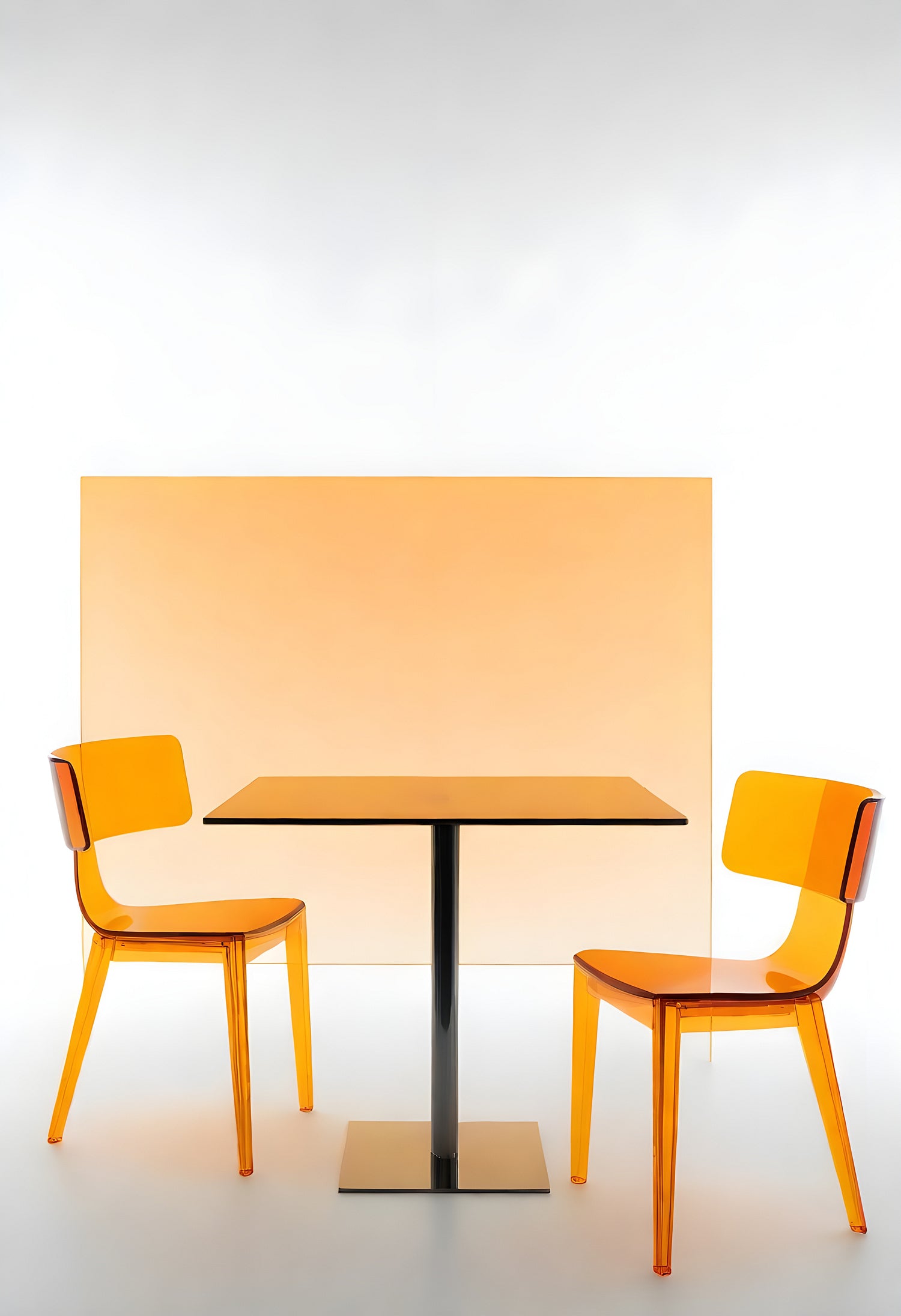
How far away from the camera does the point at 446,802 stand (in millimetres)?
2242

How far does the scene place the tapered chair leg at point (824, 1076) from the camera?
2053 millimetres

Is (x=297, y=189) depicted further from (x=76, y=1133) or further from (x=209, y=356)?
(x=76, y=1133)

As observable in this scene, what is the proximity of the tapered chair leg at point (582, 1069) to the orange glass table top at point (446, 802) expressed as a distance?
1.37 feet

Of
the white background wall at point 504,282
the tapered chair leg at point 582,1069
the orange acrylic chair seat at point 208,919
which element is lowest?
the tapered chair leg at point 582,1069

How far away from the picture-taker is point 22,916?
4070 mm

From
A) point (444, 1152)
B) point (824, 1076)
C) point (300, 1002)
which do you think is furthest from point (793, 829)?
point (300, 1002)

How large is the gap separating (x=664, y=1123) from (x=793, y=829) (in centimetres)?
74

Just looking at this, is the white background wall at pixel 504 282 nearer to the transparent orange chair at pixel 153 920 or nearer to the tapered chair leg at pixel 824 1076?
the transparent orange chair at pixel 153 920

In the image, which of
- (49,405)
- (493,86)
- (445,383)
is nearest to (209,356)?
(49,405)

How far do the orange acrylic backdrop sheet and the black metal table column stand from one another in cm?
152

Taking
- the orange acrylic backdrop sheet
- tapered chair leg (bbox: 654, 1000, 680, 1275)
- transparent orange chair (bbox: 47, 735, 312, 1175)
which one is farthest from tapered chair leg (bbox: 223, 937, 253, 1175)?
the orange acrylic backdrop sheet

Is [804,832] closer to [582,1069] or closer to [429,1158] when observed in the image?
[582,1069]

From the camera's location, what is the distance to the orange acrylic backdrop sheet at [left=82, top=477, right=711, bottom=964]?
3.79 meters

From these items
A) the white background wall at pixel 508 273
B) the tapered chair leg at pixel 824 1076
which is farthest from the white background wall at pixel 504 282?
the tapered chair leg at pixel 824 1076
